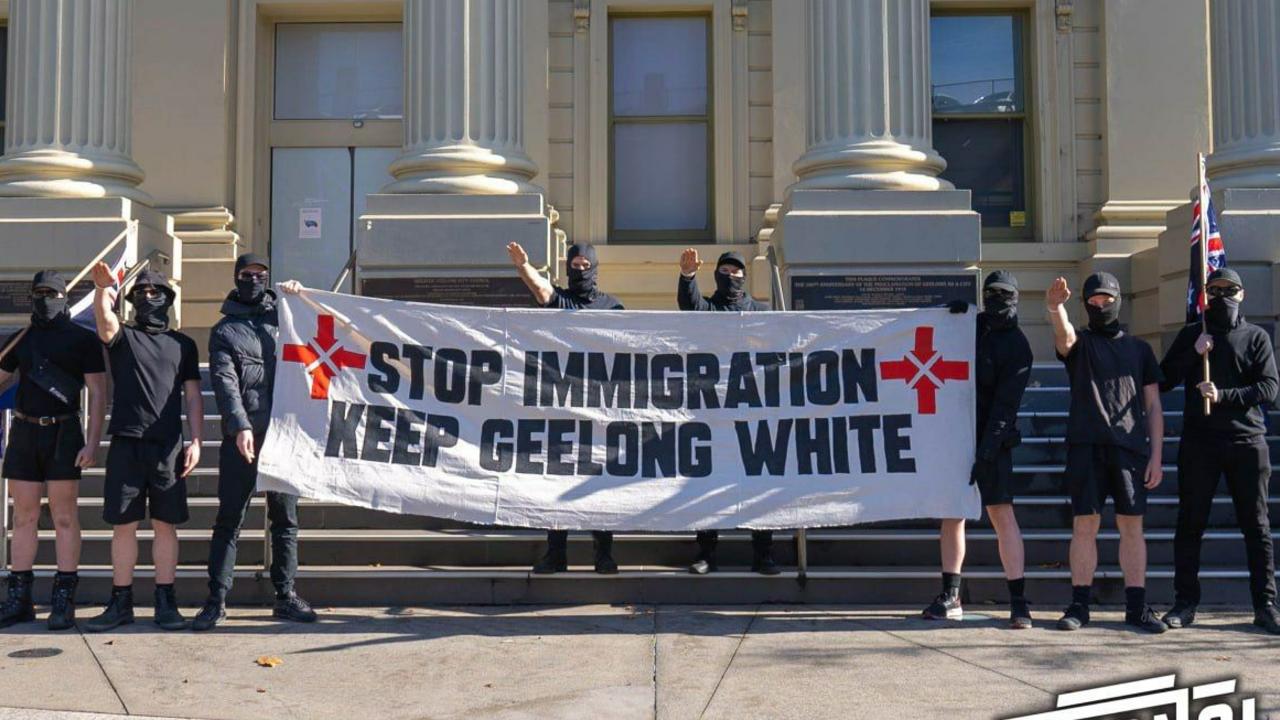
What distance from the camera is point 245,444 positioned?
25.0ft

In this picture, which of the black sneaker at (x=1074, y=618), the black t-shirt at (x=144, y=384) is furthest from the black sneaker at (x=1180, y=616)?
the black t-shirt at (x=144, y=384)

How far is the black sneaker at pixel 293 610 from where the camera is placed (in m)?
7.76

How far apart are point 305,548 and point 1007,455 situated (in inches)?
179

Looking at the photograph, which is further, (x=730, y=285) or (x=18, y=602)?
(x=730, y=285)

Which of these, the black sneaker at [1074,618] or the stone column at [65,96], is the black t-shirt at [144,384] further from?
the black sneaker at [1074,618]

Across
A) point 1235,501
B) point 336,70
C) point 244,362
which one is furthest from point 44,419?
point 336,70

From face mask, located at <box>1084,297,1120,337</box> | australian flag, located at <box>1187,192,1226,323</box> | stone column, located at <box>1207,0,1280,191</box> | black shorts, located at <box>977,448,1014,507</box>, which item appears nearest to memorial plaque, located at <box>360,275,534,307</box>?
black shorts, located at <box>977,448,1014,507</box>

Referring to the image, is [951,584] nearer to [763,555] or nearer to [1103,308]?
[763,555]

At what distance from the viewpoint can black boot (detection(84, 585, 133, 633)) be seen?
7.57m

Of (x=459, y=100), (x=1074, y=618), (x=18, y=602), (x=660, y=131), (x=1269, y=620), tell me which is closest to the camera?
(x=1269, y=620)

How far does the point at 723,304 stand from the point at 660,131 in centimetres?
690

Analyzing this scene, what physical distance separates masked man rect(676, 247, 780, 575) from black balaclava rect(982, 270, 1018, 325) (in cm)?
152

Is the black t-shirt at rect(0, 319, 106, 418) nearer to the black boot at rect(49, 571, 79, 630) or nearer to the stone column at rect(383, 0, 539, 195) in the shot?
the black boot at rect(49, 571, 79, 630)

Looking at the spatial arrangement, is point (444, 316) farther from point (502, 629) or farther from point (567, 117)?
point (567, 117)
